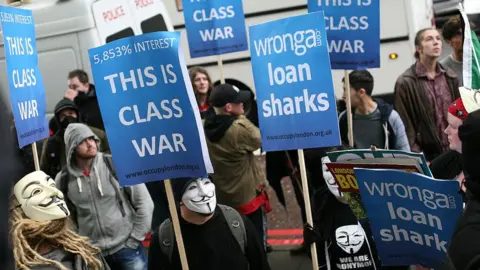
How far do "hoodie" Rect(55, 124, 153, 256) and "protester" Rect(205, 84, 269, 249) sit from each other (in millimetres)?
958

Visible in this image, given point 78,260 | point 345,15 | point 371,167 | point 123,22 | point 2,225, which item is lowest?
point 78,260

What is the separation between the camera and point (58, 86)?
8.65 metres

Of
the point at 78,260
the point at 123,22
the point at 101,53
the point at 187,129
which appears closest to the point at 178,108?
the point at 187,129

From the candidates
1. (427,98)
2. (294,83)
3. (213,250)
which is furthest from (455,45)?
(213,250)

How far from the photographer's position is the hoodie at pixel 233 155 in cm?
571

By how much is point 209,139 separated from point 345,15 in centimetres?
147

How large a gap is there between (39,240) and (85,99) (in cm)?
355

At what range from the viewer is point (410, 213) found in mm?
3480

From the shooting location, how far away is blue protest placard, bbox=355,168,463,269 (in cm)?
333

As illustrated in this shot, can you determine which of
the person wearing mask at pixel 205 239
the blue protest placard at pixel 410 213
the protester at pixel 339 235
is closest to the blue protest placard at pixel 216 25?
the protester at pixel 339 235

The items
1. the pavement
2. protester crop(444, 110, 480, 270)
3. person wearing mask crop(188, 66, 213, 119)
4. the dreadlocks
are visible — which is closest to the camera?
protester crop(444, 110, 480, 270)

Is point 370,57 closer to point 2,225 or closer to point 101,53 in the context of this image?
point 101,53

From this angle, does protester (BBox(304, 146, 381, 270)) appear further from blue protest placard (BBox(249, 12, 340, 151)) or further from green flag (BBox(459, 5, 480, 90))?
green flag (BBox(459, 5, 480, 90))

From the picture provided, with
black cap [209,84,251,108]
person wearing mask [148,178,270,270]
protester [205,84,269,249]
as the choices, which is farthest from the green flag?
black cap [209,84,251,108]
